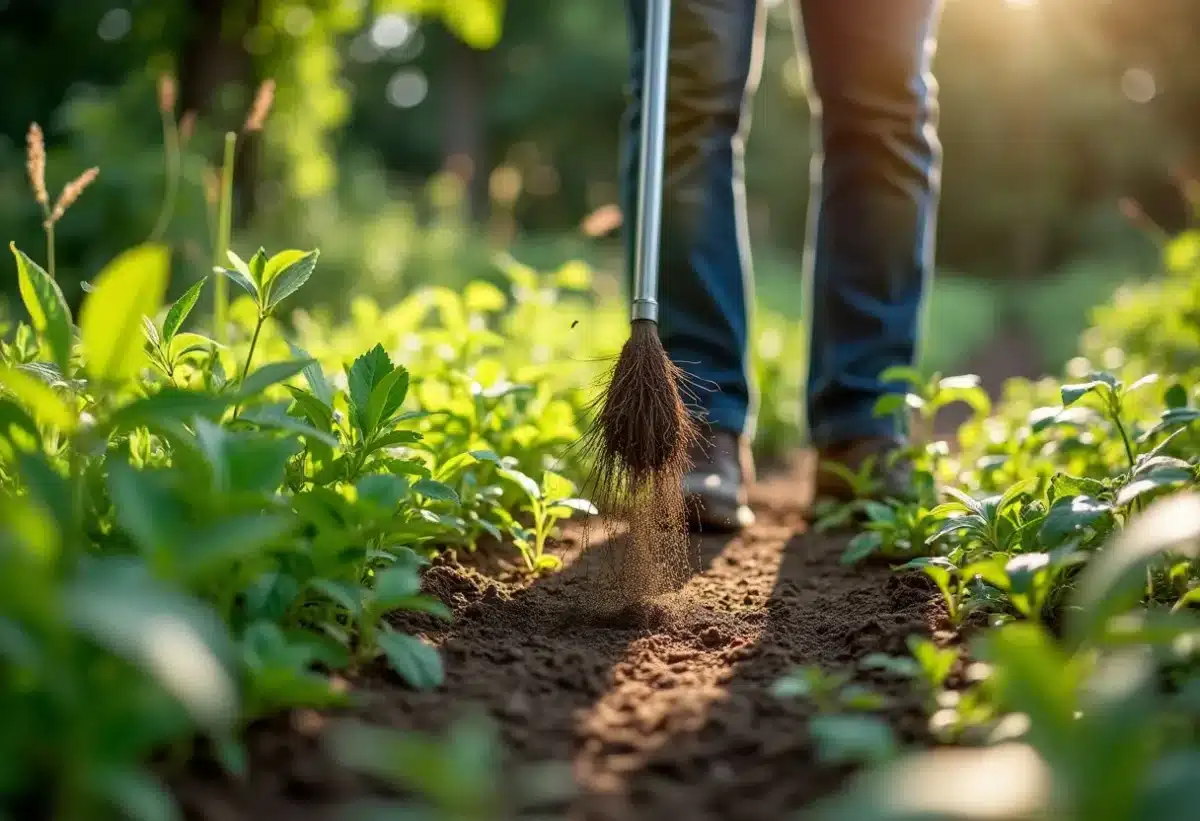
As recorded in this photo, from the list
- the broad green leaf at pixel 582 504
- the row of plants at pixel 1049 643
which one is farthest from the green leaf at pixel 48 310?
the row of plants at pixel 1049 643

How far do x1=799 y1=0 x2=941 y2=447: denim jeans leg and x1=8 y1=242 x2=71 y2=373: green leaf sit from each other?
5.79 ft

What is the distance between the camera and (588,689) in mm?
1315

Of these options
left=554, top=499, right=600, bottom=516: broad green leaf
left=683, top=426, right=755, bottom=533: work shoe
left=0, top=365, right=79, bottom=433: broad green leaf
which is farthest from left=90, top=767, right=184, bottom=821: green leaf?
left=683, top=426, right=755, bottom=533: work shoe

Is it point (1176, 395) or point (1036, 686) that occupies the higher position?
point (1176, 395)

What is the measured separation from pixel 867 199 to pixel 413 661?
1707mm

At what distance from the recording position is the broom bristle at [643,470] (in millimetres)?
1688

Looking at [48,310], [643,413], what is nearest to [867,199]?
[643,413]

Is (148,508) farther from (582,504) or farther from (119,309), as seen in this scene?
(582,504)

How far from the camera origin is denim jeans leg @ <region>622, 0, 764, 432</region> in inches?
91.8

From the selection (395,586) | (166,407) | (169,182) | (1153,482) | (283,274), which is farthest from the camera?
(169,182)

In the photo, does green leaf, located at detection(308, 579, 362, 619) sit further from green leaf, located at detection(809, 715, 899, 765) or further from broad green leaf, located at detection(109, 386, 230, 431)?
green leaf, located at detection(809, 715, 899, 765)

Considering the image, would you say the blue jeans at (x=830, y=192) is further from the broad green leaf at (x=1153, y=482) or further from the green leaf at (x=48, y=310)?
the green leaf at (x=48, y=310)

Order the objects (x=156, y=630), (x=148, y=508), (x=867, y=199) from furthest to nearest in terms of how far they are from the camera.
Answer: (x=867, y=199)
(x=148, y=508)
(x=156, y=630)

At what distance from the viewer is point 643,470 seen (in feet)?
5.59
